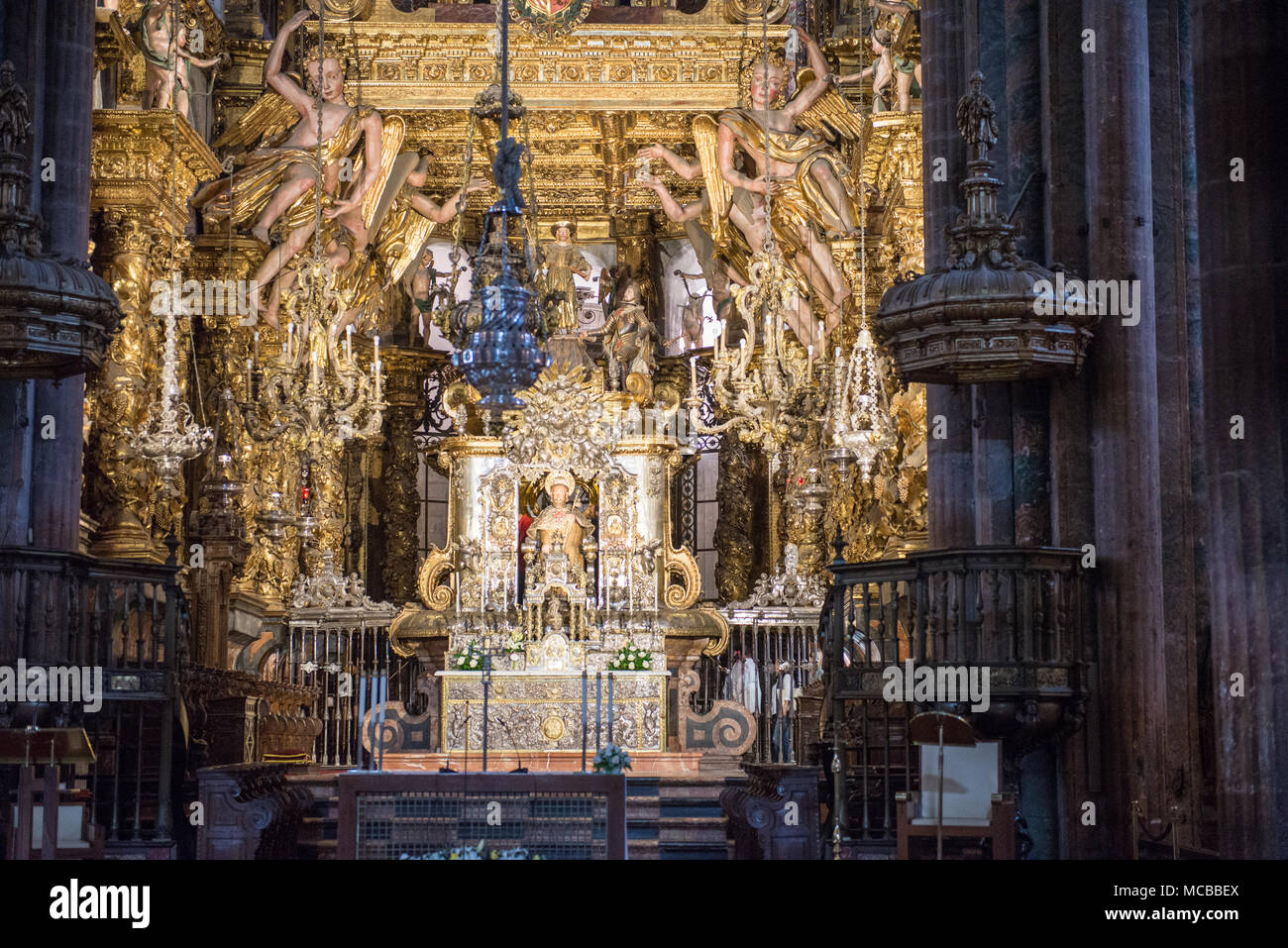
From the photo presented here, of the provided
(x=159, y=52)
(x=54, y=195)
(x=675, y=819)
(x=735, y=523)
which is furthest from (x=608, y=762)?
(x=735, y=523)

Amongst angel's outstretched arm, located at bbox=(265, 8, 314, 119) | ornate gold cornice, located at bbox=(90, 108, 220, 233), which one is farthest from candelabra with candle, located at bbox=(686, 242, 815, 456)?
angel's outstretched arm, located at bbox=(265, 8, 314, 119)

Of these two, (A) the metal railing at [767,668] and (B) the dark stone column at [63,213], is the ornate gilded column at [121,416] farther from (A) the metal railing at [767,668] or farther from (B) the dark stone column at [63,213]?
(A) the metal railing at [767,668]

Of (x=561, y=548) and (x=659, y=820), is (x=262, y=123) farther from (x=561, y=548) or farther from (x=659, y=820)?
(x=659, y=820)

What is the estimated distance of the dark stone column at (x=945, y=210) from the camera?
36.8 feet

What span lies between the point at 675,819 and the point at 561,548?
5.66 meters

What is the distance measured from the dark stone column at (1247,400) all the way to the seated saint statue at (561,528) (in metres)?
10.7

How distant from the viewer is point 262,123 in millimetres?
20641

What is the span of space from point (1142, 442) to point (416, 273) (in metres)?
15.0

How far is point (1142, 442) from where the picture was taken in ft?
32.6

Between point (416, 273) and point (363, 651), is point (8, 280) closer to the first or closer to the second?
point (363, 651)

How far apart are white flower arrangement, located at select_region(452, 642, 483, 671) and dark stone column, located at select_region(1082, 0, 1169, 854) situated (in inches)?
312

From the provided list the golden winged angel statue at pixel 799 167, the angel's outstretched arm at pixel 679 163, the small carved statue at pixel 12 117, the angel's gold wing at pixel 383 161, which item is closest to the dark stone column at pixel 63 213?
the small carved statue at pixel 12 117

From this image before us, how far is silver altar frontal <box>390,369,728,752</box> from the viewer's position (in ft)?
58.5

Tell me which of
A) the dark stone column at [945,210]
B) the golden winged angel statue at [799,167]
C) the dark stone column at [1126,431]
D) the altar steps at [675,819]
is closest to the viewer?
the dark stone column at [1126,431]
